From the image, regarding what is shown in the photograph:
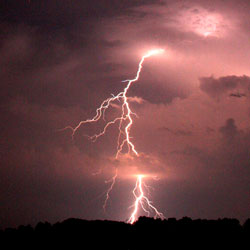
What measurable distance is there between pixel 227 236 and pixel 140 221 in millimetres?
4181

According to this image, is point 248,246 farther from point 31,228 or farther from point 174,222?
point 31,228

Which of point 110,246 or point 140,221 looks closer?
point 110,246

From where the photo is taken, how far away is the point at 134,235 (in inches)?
871

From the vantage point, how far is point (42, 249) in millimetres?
20594

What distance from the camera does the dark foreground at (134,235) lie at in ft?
68.9

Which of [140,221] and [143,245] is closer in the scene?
[143,245]

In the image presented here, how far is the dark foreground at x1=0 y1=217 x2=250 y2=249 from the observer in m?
21.0

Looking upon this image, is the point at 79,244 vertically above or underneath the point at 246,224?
underneath

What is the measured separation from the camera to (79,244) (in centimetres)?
2083

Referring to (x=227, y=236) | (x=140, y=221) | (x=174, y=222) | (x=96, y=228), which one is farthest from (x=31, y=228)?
(x=227, y=236)

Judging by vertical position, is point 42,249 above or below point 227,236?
below

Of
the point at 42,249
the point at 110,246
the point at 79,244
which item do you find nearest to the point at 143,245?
the point at 110,246

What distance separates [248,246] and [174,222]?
3.78m

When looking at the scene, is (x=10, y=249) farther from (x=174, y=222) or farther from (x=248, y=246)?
(x=248, y=246)
